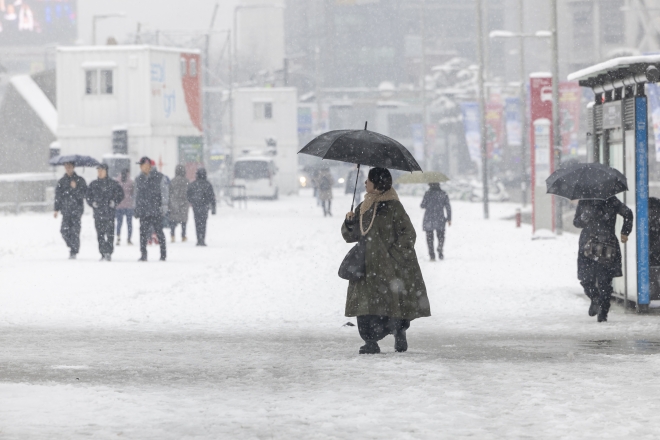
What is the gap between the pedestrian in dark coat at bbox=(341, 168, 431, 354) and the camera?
10273 millimetres

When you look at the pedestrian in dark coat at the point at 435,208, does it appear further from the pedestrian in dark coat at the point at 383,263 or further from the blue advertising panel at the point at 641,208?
the pedestrian in dark coat at the point at 383,263

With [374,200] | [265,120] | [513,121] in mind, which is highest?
[265,120]

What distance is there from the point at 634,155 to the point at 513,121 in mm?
30631

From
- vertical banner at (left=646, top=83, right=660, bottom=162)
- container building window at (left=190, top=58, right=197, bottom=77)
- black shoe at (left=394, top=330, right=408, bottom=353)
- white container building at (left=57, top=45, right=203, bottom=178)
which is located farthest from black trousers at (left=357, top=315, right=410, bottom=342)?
container building window at (left=190, top=58, right=197, bottom=77)

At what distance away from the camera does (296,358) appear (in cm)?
1055

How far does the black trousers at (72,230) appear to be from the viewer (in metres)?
22.0

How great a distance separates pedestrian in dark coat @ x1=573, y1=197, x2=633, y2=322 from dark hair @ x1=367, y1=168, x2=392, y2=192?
3484 mm

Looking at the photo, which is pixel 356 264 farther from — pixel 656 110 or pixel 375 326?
pixel 656 110

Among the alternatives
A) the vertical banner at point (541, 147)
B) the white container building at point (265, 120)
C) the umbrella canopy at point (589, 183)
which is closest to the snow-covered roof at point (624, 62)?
the umbrella canopy at point (589, 183)

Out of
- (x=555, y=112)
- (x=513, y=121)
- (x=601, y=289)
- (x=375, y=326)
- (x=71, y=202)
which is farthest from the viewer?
(x=513, y=121)

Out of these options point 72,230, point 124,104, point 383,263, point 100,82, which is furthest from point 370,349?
point 100,82

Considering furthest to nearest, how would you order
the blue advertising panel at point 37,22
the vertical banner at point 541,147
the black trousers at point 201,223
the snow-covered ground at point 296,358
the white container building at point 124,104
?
the blue advertising panel at point 37,22, the white container building at point 124,104, the vertical banner at point 541,147, the black trousers at point 201,223, the snow-covered ground at point 296,358

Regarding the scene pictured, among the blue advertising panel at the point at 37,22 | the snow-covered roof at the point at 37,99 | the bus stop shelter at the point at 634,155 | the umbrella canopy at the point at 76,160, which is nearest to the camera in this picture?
the bus stop shelter at the point at 634,155

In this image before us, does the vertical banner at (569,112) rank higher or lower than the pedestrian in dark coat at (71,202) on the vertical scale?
higher
